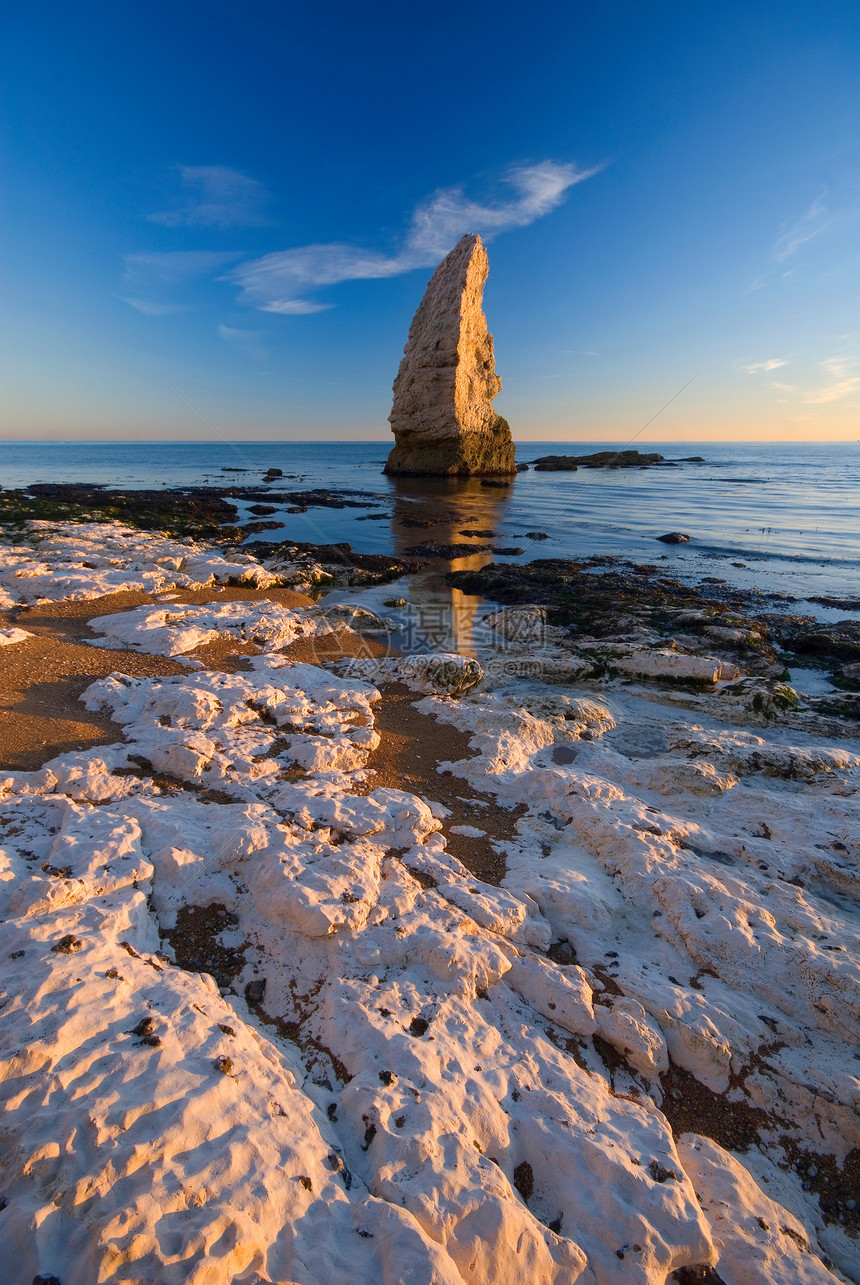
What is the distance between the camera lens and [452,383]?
37688mm

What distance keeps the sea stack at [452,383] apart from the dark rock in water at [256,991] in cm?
4002

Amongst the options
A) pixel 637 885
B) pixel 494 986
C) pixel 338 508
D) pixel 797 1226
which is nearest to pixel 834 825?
pixel 637 885

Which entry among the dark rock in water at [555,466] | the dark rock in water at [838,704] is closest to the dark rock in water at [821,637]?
the dark rock in water at [838,704]

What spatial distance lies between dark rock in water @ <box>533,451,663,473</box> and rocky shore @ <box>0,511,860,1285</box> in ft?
196

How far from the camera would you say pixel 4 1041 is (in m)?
2.33

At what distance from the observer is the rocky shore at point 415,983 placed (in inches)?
81.5

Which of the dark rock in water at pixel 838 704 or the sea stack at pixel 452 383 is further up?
the sea stack at pixel 452 383

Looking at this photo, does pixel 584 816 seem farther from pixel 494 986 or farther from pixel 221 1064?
pixel 221 1064

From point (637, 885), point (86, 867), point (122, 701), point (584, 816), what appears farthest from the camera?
point (122, 701)

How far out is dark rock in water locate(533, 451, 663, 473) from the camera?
211 feet

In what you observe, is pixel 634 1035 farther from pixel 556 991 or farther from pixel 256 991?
pixel 256 991

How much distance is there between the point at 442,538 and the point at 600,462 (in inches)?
2433

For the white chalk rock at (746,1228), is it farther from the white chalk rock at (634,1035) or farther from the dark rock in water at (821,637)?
the dark rock in water at (821,637)

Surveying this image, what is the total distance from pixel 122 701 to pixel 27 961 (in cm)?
360
